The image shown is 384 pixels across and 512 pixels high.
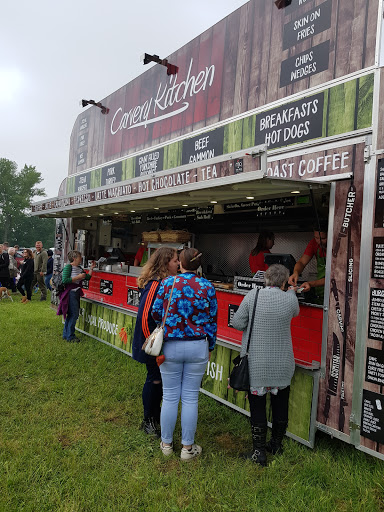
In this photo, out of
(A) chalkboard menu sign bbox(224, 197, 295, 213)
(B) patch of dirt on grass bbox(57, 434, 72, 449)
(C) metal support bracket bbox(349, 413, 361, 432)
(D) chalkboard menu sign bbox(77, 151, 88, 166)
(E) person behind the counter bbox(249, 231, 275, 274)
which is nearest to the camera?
(C) metal support bracket bbox(349, 413, 361, 432)

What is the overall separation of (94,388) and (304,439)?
92.7 inches

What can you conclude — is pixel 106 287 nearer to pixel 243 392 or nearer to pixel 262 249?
pixel 262 249

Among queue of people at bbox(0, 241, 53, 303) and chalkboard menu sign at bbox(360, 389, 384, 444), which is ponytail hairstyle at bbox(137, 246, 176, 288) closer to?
chalkboard menu sign at bbox(360, 389, 384, 444)

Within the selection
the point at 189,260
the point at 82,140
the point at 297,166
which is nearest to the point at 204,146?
the point at 297,166

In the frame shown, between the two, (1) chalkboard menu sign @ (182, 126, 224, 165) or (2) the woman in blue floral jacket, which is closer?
(2) the woman in blue floral jacket

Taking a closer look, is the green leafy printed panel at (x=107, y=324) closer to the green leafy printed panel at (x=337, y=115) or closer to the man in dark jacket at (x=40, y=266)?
the green leafy printed panel at (x=337, y=115)

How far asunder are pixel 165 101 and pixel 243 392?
4.26 m

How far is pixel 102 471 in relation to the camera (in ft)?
9.70

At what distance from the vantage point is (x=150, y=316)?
3.40 meters

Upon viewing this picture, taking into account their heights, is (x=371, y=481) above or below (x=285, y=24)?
below

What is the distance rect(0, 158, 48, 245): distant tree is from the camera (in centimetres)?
5378

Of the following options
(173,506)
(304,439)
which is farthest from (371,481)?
(173,506)

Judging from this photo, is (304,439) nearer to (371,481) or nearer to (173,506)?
(371,481)

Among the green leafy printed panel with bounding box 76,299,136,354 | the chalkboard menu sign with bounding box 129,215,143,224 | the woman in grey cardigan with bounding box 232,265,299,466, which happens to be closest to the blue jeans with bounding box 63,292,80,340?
the green leafy printed panel with bounding box 76,299,136,354
